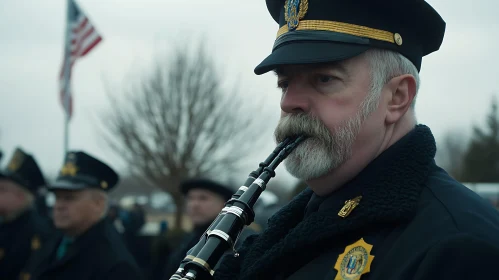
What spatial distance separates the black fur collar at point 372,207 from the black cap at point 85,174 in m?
3.92

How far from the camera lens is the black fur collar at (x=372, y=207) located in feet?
6.31

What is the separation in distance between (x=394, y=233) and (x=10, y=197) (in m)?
7.05

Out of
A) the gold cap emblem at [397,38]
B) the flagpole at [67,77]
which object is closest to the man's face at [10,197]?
the flagpole at [67,77]

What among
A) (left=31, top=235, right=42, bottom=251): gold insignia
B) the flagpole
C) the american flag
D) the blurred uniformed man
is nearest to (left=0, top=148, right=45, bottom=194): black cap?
the blurred uniformed man

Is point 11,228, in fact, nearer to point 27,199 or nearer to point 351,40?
point 27,199

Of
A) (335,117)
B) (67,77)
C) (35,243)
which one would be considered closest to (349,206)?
(335,117)

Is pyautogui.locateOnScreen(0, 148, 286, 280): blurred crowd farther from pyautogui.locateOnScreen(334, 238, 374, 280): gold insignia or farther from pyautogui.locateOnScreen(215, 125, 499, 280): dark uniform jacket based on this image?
pyautogui.locateOnScreen(334, 238, 374, 280): gold insignia

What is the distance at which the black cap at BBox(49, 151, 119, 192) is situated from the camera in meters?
5.79

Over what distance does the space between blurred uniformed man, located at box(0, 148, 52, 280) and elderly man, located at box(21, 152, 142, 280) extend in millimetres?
1106

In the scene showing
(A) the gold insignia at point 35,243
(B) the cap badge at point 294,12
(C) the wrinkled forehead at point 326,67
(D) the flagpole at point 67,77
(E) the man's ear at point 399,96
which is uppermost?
(D) the flagpole at point 67,77

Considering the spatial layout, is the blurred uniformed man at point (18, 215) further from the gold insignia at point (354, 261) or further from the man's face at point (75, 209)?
the gold insignia at point (354, 261)

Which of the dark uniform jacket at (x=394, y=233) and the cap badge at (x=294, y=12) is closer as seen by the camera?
the dark uniform jacket at (x=394, y=233)

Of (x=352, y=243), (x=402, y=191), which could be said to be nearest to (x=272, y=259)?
(x=352, y=243)

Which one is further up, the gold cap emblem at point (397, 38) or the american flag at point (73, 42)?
the american flag at point (73, 42)
